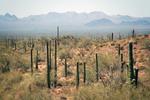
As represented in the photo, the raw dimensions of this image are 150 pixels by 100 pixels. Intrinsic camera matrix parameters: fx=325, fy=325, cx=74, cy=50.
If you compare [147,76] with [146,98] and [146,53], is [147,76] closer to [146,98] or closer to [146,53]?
[146,98]

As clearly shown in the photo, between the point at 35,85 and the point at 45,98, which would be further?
the point at 35,85

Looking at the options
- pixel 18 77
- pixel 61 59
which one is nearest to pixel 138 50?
pixel 61 59

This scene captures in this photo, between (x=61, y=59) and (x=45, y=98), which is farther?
(x=61, y=59)

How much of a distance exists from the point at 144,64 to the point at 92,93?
13642 millimetres

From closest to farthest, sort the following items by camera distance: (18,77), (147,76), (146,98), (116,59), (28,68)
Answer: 1. (146,98)
2. (147,76)
3. (18,77)
4. (116,59)
5. (28,68)

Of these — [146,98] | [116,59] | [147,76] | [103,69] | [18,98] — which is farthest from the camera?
[116,59]

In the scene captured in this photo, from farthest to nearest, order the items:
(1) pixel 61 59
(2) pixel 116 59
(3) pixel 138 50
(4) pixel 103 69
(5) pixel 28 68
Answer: (1) pixel 61 59 → (3) pixel 138 50 → (5) pixel 28 68 → (2) pixel 116 59 → (4) pixel 103 69

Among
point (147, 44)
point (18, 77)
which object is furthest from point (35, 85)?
point (147, 44)

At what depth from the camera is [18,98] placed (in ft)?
56.3

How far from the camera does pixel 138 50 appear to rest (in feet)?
116

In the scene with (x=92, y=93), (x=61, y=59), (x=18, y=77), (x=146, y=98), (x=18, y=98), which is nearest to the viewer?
(x=146, y=98)

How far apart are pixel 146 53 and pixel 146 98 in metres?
19.5

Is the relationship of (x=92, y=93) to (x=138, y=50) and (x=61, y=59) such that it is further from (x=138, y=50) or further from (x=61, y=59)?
(x=61, y=59)

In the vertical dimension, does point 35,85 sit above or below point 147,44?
below
